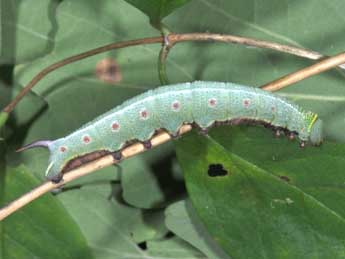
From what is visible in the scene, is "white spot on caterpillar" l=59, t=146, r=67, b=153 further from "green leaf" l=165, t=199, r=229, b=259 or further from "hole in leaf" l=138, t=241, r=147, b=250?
"hole in leaf" l=138, t=241, r=147, b=250

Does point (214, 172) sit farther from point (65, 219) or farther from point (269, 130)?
point (65, 219)

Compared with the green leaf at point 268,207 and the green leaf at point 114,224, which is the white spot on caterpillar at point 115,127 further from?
the green leaf at point 114,224

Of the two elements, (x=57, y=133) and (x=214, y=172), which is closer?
(x=214, y=172)

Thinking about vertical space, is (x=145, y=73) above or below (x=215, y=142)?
above

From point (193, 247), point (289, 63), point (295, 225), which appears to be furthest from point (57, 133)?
point (295, 225)

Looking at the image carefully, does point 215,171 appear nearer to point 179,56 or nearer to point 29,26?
point 179,56

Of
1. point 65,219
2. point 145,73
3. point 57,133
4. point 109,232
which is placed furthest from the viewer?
point 109,232

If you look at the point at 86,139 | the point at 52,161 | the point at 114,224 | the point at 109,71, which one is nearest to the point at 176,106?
the point at 86,139
